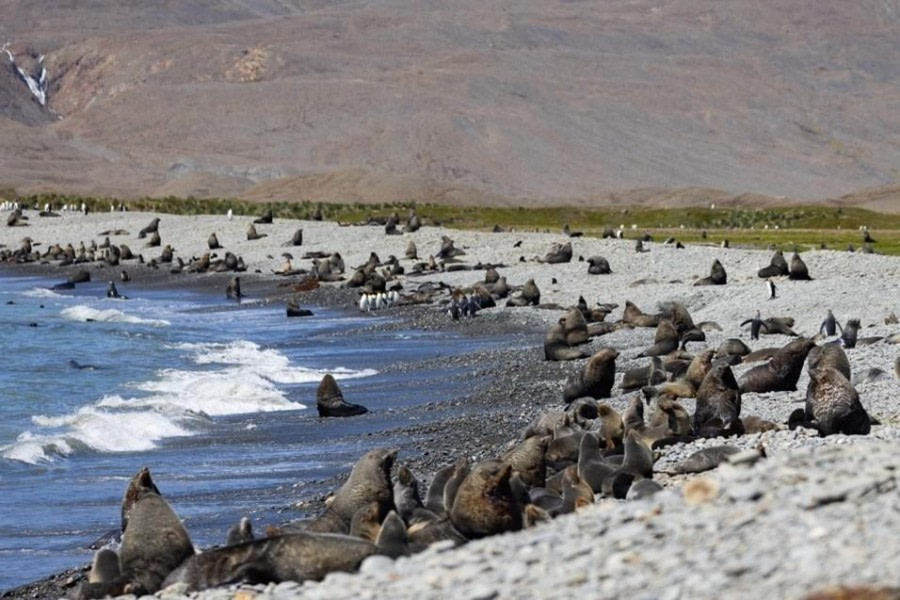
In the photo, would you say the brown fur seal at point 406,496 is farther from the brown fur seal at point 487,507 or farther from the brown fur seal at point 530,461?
the brown fur seal at point 530,461

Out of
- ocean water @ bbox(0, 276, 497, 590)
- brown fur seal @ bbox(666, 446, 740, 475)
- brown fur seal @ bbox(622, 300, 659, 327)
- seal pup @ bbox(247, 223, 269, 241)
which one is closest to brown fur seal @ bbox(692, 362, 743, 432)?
brown fur seal @ bbox(666, 446, 740, 475)

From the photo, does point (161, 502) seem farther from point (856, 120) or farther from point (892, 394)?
point (856, 120)

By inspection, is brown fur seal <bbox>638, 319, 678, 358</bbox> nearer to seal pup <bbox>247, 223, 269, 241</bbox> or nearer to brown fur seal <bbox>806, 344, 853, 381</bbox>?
brown fur seal <bbox>806, 344, 853, 381</bbox>

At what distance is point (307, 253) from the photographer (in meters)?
53.2

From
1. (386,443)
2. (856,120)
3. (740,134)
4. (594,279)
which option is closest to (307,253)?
(594,279)

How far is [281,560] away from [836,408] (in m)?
6.18

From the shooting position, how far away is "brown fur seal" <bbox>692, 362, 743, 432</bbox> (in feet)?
50.3

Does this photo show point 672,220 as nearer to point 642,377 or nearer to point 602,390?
point 642,377

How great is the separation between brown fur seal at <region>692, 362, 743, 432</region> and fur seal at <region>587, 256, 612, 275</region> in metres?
24.9

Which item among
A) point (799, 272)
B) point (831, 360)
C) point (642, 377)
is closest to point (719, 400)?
point (831, 360)

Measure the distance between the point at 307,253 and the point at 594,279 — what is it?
49.2 feet

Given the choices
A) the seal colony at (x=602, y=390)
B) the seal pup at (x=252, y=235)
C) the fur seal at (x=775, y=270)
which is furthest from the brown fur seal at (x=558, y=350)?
the seal pup at (x=252, y=235)

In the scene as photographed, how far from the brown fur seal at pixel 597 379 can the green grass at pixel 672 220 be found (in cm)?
2884

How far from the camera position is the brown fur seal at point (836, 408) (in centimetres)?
1389
